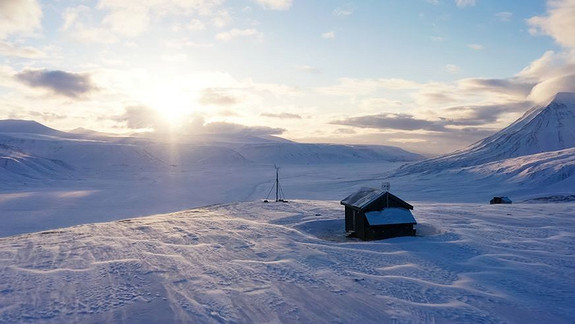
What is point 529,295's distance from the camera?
12555 millimetres

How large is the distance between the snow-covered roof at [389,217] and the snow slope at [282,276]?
51.6 inches

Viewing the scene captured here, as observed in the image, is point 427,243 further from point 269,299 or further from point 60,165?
point 60,165

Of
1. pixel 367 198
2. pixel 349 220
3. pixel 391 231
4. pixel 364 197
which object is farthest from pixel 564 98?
pixel 391 231

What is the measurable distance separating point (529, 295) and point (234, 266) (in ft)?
31.9

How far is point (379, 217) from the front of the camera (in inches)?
907

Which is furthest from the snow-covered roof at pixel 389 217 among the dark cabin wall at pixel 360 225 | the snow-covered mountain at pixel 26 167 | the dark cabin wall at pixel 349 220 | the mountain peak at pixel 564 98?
the mountain peak at pixel 564 98

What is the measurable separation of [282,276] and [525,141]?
137122 mm

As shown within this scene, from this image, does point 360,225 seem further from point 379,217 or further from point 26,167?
point 26,167

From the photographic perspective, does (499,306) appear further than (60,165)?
No

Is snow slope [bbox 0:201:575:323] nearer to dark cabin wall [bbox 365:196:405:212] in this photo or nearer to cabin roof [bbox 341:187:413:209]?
cabin roof [bbox 341:187:413:209]

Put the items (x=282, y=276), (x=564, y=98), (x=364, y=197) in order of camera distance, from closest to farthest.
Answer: (x=282, y=276)
(x=364, y=197)
(x=564, y=98)

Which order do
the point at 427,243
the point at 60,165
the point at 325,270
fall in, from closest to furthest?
the point at 325,270, the point at 427,243, the point at 60,165

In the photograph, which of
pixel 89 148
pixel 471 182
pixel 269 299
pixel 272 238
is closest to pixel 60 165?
pixel 89 148

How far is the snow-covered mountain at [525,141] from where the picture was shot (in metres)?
116
